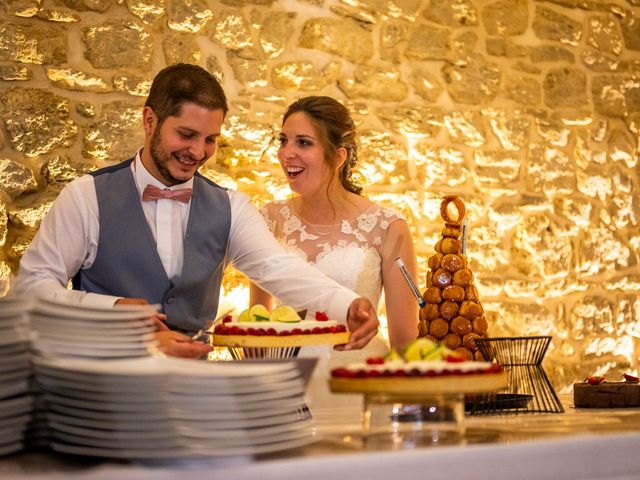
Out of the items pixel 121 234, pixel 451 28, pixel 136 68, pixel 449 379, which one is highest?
pixel 451 28

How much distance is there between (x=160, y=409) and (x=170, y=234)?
1943 mm

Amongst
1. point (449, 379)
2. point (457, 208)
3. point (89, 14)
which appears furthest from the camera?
point (89, 14)

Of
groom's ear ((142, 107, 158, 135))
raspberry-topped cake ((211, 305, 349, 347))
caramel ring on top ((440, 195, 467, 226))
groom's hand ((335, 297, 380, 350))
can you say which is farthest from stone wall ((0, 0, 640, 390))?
raspberry-topped cake ((211, 305, 349, 347))

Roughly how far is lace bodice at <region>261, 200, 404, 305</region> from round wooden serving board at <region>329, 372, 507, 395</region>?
252cm

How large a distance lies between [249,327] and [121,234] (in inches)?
36.2

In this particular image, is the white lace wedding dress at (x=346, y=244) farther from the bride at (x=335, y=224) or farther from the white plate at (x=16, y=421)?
the white plate at (x=16, y=421)

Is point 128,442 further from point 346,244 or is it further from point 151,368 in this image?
point 346,244

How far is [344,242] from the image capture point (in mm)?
4078

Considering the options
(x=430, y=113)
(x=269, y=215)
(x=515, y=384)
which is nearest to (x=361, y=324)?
(x=515, y=384)

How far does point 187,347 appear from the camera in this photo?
192 centimetres

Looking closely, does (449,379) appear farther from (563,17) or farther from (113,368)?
(563,17)

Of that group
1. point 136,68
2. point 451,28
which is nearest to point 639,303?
point 451,28

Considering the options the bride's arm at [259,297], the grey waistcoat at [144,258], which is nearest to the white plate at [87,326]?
the grey waistcoat at [144,258]

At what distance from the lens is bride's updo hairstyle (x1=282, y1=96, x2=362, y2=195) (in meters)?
4.11
